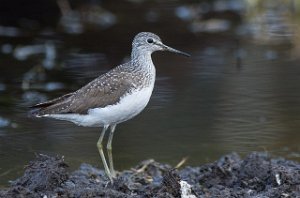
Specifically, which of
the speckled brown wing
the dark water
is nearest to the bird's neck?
the speckled brown wing

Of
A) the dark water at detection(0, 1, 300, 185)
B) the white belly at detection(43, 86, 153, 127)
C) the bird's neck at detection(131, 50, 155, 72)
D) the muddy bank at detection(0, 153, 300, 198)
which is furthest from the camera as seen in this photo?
the dark water at detection(0, 1, 300, 185)

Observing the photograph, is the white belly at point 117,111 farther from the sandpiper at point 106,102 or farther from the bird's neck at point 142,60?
the bird's neck at point 142,60

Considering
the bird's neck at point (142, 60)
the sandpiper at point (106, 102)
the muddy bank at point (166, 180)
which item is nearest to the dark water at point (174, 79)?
the muddy bank at point (166, 180)

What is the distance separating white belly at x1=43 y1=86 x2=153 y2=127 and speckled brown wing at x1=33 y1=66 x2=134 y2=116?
0.16ft

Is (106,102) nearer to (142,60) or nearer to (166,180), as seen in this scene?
(142,60)

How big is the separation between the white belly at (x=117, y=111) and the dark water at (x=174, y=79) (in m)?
0.93

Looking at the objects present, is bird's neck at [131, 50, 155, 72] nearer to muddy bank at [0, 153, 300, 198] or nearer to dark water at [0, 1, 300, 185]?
muddy bank at [0, 153, 300, 198]

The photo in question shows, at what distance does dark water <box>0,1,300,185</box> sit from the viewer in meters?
8.57

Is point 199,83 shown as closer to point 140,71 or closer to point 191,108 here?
point 191,108

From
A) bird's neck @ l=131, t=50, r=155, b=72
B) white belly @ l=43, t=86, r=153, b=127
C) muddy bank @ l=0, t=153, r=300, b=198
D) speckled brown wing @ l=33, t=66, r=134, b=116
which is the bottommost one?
muddy bank @ l=0, t=153, r=300, b=198

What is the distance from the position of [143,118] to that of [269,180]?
3.00 meters

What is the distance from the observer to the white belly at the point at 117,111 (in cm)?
706

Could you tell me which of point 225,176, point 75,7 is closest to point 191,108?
point 225,176

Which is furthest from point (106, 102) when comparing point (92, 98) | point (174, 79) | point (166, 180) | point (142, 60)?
point (174, 79)
